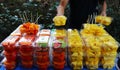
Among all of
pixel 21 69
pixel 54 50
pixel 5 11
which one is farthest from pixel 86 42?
pixel 5 11

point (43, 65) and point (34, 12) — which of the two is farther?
point (34, 12)

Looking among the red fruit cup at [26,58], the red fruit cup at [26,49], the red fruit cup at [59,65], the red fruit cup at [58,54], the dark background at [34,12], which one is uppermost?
the red fruit cup at [26,49]

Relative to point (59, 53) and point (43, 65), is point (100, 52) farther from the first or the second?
point (43, 65)

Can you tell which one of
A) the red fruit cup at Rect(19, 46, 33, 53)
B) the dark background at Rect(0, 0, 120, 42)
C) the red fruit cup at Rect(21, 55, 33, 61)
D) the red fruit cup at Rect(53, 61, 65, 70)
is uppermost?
the red fruit cup at Rect(19, 46, 33, 53)

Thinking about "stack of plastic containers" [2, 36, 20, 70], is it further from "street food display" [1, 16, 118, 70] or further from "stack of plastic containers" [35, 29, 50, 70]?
"stack of plastic containers" [35, 29, 50, 70]

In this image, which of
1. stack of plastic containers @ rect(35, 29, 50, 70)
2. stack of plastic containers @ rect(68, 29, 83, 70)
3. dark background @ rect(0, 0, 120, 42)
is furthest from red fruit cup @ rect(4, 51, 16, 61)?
dark background @ rect(0, 0, 120, 42)

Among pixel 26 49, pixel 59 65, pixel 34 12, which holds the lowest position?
pixel 34 12

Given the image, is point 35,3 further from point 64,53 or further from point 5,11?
point 64,53

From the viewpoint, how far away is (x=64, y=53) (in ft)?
7.34

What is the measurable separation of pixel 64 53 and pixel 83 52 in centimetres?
13

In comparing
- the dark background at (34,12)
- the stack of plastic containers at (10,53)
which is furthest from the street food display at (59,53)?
the dark background at (34,12)

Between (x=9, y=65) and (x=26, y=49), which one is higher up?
(x=26, y=49)

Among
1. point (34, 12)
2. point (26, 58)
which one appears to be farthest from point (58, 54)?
point (34, 12)

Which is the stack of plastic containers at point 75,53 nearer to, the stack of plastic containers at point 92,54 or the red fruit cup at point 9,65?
the stack of plastic containers at point 92,54
